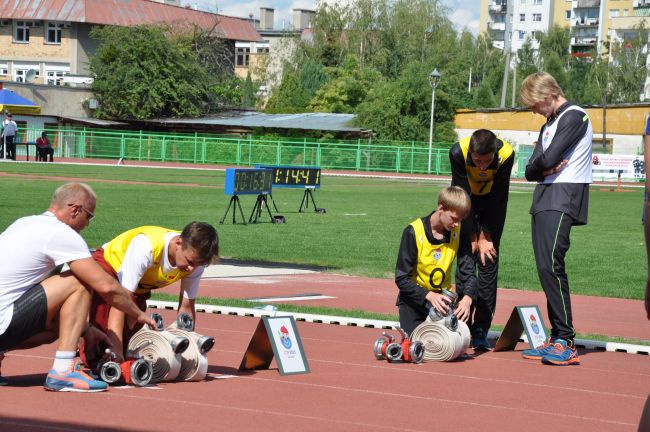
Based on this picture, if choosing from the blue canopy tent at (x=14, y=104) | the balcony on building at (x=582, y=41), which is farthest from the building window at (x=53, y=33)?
the balcony on building at (x=582, y=41)

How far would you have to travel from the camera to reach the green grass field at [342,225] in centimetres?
1759

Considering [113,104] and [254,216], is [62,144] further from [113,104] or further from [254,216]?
[254,216]

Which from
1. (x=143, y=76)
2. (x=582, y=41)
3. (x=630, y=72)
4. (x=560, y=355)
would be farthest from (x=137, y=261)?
(x=582, y=41)

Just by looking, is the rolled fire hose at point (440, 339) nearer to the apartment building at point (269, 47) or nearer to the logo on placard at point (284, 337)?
the logo on placard at point (284, 337)

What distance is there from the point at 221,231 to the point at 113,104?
57.3 meters

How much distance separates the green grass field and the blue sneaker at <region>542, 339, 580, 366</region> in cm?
584

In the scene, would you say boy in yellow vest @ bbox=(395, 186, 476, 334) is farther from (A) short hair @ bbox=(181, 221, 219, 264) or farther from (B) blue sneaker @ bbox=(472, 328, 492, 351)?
(A) short hair @ bbox=(181, 221, 219, 264)

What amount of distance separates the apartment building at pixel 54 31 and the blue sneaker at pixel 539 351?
3179 inches

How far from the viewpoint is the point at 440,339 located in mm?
9039

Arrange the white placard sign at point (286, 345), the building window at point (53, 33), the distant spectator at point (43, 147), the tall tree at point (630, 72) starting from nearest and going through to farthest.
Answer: the white placard sign at point (286, 345) → the distant spectator at point (43, 147) → the building window at point (53, 33) → the tall tree at point (630, 72)

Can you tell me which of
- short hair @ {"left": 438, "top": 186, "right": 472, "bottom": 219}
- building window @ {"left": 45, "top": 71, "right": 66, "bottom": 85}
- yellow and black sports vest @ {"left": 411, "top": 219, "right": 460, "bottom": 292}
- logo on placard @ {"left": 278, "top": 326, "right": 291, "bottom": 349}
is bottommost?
logo on placard @ {"left": 278, "top": 326, "right": 291, "bottom": 349}

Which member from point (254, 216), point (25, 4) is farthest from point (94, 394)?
point (25, 4)

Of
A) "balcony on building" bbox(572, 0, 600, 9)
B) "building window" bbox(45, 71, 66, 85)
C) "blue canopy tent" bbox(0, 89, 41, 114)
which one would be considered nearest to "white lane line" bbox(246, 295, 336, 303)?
"blue canopy tent" bbox(0, 89, 41, 114)

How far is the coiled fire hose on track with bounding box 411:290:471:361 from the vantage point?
902 cm
